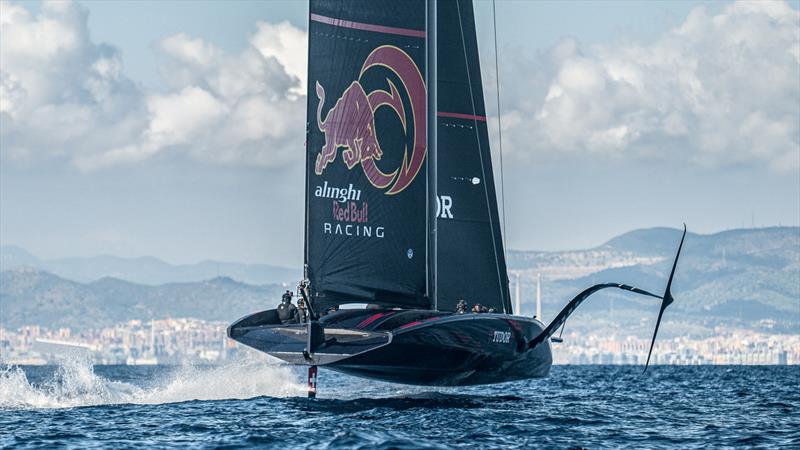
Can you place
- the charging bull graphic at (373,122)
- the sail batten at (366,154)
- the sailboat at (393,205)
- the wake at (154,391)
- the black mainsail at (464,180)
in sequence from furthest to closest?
the wake at (154,391), the black mainsail at (464,180), the charging bull graphic at (373,122), the sail batten at (366,154), the sailboat at (393,205)

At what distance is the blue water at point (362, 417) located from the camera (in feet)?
90.3

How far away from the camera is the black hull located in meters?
32.7

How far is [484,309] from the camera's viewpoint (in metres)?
37.0

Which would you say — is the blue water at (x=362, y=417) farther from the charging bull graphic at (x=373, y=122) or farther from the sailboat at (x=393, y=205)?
the charging bull graphic at (x=373, y=122)

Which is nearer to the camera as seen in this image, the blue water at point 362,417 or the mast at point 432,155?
the blue water at point 362,417

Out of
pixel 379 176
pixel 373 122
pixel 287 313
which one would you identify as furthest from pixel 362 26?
pixel 287 313

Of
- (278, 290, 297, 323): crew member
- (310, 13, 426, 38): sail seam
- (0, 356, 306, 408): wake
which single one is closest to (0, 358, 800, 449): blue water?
(0, 356, 306, 408): wake

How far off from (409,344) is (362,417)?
2046 millimetres

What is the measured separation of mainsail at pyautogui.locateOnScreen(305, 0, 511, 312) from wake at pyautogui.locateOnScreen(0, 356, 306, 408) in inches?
239

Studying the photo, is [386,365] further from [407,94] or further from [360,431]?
[407,94]

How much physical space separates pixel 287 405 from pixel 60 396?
765 cm

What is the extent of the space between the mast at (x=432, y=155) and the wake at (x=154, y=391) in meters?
6.40

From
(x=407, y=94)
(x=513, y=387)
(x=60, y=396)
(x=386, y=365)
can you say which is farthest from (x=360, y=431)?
(x=513, y=387)

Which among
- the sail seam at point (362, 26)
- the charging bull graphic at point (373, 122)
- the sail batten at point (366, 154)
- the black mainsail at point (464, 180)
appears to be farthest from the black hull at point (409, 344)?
the sail seam at point (362, 26)
